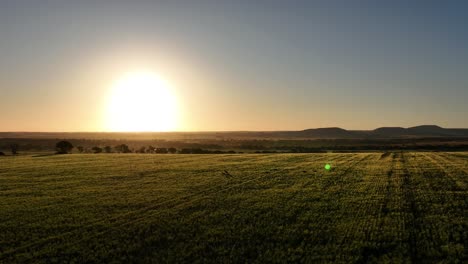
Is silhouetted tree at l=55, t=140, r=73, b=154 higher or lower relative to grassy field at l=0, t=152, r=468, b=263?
higher

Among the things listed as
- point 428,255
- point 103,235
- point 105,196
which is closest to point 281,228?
point 428,255

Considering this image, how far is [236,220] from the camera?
26.8 metres

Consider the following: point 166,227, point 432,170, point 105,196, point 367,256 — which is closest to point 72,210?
point 105,196

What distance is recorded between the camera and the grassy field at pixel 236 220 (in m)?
20.2

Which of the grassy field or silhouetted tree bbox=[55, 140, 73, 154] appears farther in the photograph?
silhouetted tree bbox=[55, 140, 73, 154]

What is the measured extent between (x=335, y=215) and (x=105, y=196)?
742 inches

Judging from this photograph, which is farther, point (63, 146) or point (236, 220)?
point (63, 146)

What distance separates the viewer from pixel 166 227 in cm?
2527

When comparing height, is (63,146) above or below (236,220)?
above

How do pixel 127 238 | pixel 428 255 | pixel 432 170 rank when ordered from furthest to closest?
pixel 432 170 < pixel 127 238 < pixel 428 255

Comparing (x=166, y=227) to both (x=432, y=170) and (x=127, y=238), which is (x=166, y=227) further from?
(x=432, y=170)

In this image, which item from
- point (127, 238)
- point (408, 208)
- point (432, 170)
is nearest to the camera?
point (127, 238)

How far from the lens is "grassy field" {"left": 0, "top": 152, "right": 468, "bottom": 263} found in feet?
66.3

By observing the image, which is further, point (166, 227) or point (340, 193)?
point (340, 193)
